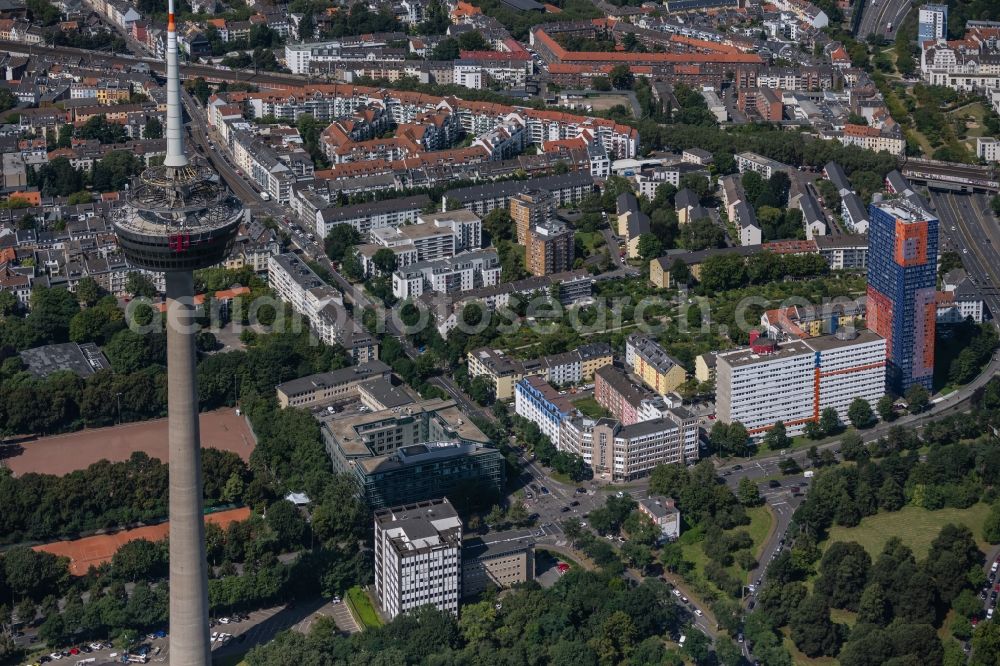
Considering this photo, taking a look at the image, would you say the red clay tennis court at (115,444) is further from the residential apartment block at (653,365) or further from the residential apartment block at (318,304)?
the residential apartment block at (653,365)

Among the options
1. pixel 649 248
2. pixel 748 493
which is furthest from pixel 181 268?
pixel 649 248

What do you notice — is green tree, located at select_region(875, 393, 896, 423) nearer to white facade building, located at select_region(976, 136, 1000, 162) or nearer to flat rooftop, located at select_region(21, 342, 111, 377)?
flat rooftop, located at select_region(21, 342, 111, 377)

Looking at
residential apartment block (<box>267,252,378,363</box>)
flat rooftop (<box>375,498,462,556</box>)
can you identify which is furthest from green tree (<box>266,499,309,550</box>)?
residential apartment block (<box>267,252,378,363</box>)

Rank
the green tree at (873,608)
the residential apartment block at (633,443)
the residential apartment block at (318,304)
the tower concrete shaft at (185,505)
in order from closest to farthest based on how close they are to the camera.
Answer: the tower concrete shaft at (185,505)
the green tree at (873,608)
the residential apartment block at (633,443)
the residential apartment block at (318,304)

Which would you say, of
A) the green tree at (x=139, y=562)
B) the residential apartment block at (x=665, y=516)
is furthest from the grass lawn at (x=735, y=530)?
the green tree at (x=139, y=562)

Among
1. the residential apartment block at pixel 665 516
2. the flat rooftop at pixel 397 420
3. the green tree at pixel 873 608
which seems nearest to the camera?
the green tree at pixel 873 608
